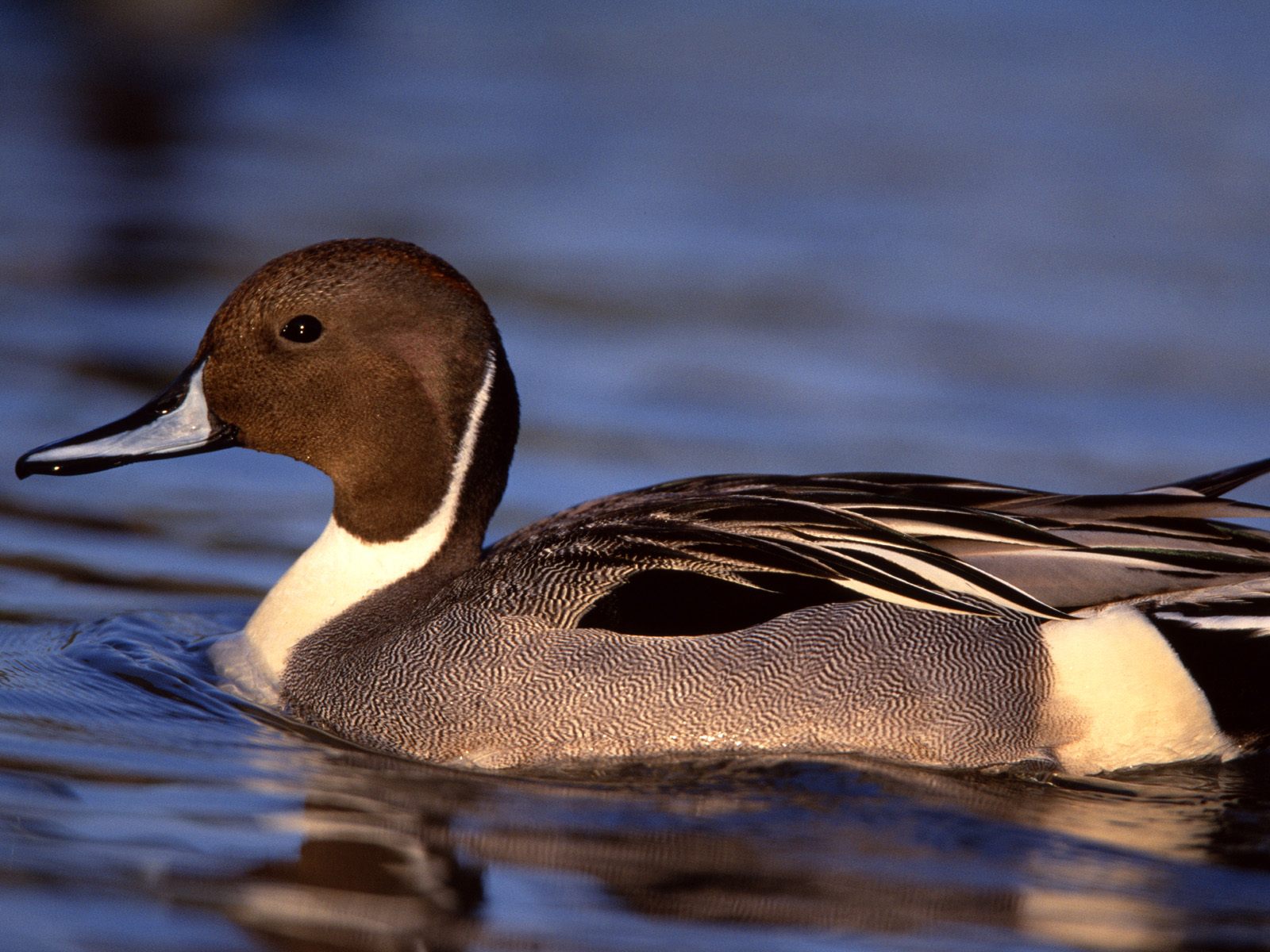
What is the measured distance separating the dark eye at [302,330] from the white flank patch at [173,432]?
27 centimetres

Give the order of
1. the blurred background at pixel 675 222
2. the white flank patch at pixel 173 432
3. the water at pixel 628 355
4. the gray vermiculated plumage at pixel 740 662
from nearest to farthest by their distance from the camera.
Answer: the water at pixel 628 355
the gray vermiculated plumage at pixel 740 662
the white flank patch at pixel 173 432
the blurred background at pixel 675 222

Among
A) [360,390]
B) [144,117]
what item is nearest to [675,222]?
[144,117]

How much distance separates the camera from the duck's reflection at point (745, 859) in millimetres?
3592

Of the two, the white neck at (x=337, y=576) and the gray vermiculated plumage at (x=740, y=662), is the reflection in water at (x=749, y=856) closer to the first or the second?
the gray vermiculated plumage at (x=740, y=662)

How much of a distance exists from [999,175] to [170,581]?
7231 millimetres

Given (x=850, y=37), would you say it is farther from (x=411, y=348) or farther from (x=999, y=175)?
(x=411, y=348)

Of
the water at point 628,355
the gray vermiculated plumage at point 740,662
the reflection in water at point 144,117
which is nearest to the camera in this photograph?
the water at point 628,355

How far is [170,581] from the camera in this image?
598 cm

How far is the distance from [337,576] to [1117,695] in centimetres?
195

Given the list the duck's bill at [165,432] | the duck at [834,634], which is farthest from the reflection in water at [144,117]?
the duck at [834,634]

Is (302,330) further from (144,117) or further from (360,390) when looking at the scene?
(144,117)

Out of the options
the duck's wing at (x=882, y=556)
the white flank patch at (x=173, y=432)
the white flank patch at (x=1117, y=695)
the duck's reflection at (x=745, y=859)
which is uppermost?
the white flank patch at (x=173, y=432)

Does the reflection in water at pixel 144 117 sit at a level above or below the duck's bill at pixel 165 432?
above

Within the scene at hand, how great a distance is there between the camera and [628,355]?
8609 mm
